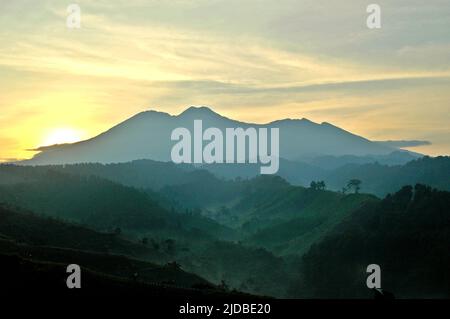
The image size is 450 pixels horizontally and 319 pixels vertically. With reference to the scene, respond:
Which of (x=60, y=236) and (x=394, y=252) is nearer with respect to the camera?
(x=60, y=236)

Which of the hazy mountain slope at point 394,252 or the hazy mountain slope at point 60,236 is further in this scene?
the hazy mountain slope at point 60,236

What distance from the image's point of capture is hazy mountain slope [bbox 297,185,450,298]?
149 meters

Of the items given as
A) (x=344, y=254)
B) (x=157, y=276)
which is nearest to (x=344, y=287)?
(x=344, y=254)

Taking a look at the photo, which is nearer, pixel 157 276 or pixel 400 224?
pixel 157 276

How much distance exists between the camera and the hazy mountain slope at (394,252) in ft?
488

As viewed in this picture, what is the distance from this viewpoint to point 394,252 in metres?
164

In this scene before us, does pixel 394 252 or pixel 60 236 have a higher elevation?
pixel 60 236

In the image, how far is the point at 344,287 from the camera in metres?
165

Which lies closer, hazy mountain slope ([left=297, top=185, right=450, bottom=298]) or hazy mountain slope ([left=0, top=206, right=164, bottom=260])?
hazy mountain slope ([left=297, top=185, right=450, bottom=298])
